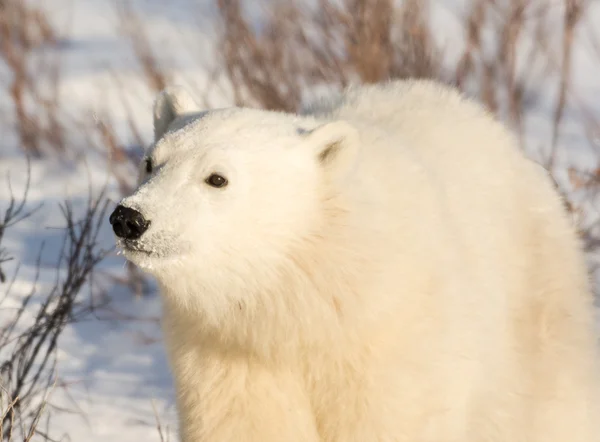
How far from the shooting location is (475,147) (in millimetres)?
3518

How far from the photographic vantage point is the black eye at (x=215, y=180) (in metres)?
2.73

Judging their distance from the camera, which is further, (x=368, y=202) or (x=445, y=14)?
(x=445, y=14)

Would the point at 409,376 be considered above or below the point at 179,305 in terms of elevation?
below

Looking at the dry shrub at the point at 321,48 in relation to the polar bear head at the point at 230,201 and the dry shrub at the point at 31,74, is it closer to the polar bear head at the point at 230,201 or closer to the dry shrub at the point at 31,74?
the dry shrub at the point at 31,74

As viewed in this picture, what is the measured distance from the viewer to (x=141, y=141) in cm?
607

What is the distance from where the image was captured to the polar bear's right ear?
316 centimetres

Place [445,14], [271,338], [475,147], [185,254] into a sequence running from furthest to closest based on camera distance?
1. [445,14]
2. [475,147]
3. [271,338]
4. [185,254]

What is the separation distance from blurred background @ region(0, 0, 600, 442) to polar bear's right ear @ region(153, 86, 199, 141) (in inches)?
27.9

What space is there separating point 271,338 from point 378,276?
1.01 ft

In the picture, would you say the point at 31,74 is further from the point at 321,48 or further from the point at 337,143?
the point at 337,143

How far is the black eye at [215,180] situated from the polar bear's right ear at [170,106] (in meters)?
0.47

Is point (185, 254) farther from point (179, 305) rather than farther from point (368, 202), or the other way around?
point (368, 202)

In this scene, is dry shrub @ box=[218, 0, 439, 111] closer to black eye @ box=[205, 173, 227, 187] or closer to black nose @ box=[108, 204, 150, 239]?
black eye @ box=[205, 173, 227, 187]

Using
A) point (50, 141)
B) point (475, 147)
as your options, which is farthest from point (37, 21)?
point (475, 147)
